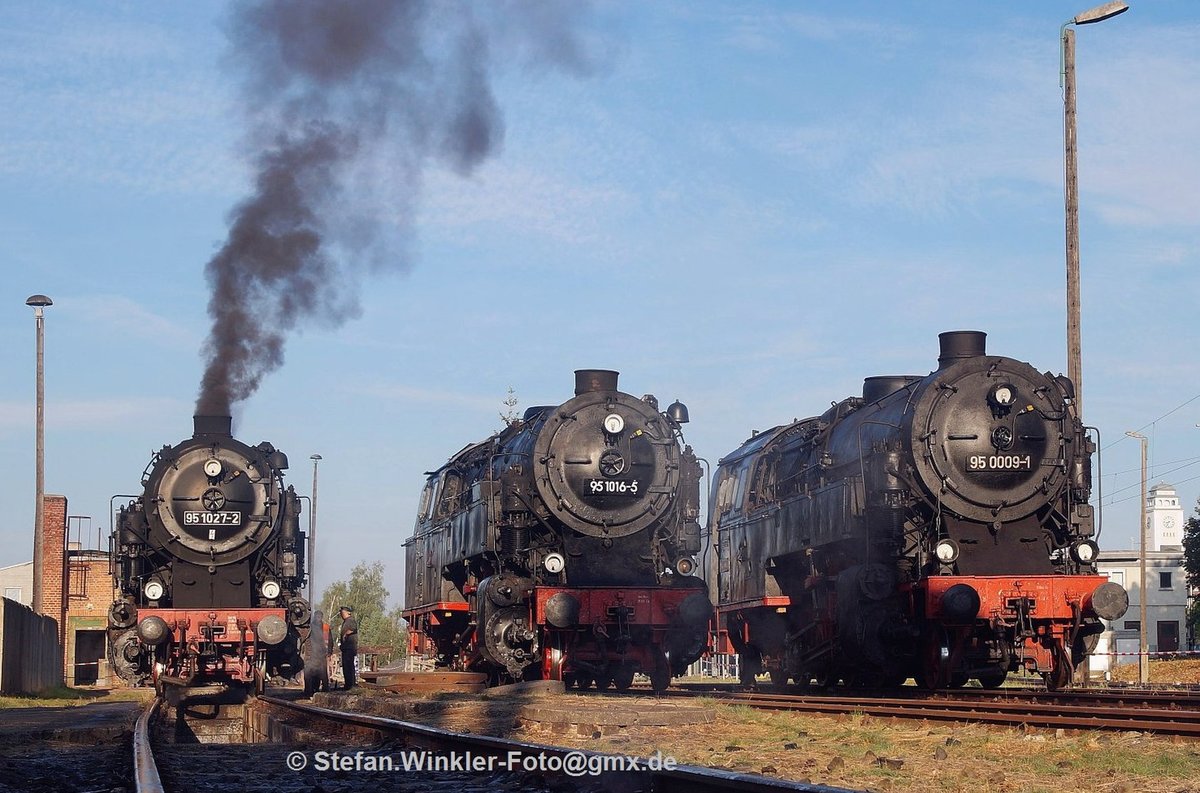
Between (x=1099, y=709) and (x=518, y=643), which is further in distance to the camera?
(x=518, y=643)

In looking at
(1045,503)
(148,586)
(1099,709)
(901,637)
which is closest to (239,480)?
(148,586)

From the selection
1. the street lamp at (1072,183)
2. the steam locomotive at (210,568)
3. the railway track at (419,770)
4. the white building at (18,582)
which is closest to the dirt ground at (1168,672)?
the street lamp at (1072,183)

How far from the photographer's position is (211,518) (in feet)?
69.2

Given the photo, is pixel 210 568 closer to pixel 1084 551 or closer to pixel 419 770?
pixel 1084 551

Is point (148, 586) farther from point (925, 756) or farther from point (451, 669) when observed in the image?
point (925, 756)

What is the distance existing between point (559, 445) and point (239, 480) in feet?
16.4

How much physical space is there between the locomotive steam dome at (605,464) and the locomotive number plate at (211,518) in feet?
15.6

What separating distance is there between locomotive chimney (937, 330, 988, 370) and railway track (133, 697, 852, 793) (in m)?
8.63

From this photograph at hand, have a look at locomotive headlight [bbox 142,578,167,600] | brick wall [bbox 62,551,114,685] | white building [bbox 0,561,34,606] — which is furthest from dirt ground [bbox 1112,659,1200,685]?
white building [bbox 0,561,34,606]

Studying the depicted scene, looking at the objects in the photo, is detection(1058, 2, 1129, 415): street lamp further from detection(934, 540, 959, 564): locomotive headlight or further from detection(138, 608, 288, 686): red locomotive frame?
detection(138, 608, 288, 686): red locomotive frame

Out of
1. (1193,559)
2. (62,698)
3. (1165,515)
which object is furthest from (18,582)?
(1165,515)

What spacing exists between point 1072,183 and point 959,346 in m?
6.34

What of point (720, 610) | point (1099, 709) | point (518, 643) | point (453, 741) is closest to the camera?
point (453, 741)

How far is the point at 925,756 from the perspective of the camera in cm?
1037
